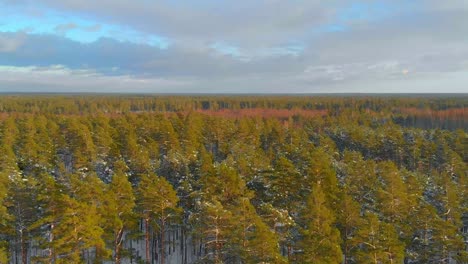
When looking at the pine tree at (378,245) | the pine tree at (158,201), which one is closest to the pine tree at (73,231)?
the pine tree at (158,201)

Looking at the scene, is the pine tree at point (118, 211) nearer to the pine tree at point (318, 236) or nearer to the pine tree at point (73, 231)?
the pine tree at point (73, 231)

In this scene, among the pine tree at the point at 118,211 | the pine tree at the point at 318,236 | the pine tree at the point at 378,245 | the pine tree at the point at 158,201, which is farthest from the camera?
the pine tree at the point at 158,201

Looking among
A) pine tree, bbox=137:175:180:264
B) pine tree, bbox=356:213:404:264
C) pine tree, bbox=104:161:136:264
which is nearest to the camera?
pine tree, bbox=356:213:404:264

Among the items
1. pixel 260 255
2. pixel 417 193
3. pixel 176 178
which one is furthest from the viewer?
pixel 176 178

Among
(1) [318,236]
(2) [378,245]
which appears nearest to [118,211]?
(1) [318,236]

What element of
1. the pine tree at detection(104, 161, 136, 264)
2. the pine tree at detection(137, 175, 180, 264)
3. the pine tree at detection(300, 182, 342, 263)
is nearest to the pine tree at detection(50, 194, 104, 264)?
the pine tree at detection(104, 161, 136, 264)

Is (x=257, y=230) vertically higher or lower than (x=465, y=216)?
higher

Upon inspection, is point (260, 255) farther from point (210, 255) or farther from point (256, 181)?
point (256, 181)

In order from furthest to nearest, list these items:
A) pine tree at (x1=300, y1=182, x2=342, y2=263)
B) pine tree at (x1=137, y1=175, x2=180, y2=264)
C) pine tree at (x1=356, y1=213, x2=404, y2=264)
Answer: pine tree at (x1=137, y1=175, x2=180, y2=264)
pine tree at (x1=356, y1=213, x2=404, y2=264)
pine tree at (x1=300, y1=182, x2=342, y2=263)

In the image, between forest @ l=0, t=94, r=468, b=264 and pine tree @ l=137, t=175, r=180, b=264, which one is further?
pine tree @ l=137, t=175, r=180, b=264

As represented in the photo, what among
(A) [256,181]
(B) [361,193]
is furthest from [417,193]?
(A) [256,181]

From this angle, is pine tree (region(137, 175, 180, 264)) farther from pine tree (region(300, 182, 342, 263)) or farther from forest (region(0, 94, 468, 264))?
pine tree (region(300, 182, 342, 263))
